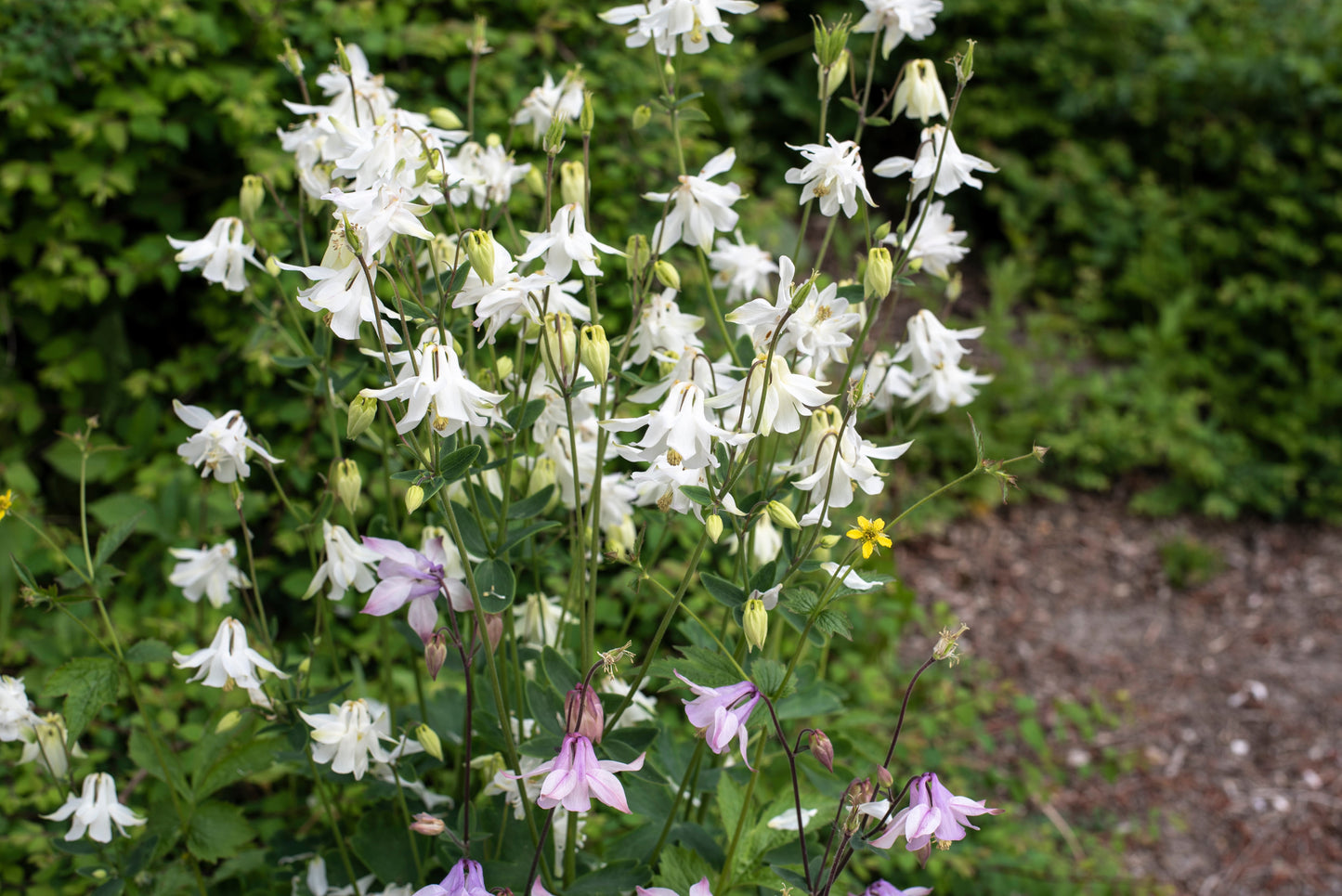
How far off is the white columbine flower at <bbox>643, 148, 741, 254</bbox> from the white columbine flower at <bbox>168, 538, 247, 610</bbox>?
82 cm

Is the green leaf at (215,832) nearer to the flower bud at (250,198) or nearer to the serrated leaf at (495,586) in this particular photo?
the serrated leaf at (495,586)

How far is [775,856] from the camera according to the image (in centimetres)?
143

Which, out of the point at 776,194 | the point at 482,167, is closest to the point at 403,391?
the point at 482,167

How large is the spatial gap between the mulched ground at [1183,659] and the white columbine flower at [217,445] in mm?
2406

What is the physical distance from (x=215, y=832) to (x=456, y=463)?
885mm

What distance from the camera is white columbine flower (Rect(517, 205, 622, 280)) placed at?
1.19 meters

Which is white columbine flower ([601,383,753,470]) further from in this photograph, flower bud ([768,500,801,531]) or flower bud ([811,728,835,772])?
flower bud ([811,728,835,772])

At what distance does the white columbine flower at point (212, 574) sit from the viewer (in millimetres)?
1532

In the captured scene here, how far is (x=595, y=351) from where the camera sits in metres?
1.15

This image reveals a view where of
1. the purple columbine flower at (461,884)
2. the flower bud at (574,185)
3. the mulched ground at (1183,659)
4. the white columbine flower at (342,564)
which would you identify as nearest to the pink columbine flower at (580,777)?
the purple columbine flower at (461,884)

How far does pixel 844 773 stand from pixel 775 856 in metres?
0.30

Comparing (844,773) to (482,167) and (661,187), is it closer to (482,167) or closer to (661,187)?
(482,167)

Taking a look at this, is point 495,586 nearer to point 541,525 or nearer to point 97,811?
point 541,525

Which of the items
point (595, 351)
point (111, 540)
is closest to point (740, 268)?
point (595, 351)
